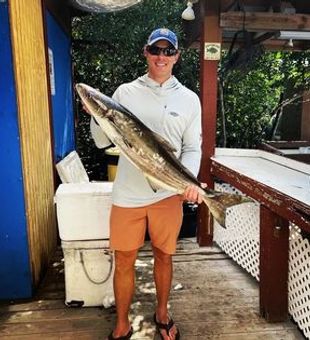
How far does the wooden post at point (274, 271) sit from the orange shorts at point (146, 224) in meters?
0.80

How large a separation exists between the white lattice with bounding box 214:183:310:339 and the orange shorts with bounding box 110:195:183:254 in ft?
3.20

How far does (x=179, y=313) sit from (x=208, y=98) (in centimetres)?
227

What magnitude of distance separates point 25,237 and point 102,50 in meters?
3.95

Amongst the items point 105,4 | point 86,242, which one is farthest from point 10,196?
point 105,4

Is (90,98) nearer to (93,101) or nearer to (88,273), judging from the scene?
(93,101)

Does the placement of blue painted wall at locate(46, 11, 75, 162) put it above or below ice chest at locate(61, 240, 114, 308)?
above

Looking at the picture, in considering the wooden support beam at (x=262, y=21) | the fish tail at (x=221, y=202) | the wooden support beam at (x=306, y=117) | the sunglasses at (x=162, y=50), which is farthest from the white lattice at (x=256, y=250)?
the wooden support beam at (x=306, y=117)

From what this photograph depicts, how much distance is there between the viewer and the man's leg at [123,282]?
8.50 ft

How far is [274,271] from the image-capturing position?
3016 millimetres

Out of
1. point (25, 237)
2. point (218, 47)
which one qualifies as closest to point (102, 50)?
point (218, 47)

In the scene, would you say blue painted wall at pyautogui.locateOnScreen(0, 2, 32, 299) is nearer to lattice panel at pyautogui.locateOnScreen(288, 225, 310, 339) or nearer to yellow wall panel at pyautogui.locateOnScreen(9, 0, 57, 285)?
yellow wall panel at pyautogui.locateOnScreen(9, 0, 57, 285)

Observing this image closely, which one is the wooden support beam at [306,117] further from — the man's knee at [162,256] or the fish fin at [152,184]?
the fish fin at [152,184]

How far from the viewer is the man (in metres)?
2.47

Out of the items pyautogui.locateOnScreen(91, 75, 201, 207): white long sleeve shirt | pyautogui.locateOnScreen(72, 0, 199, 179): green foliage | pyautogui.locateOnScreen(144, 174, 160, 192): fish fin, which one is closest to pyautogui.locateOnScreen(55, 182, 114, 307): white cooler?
pyautogui.locateOnScreen(91, 75, 201, 207): white long sleeve shirt
